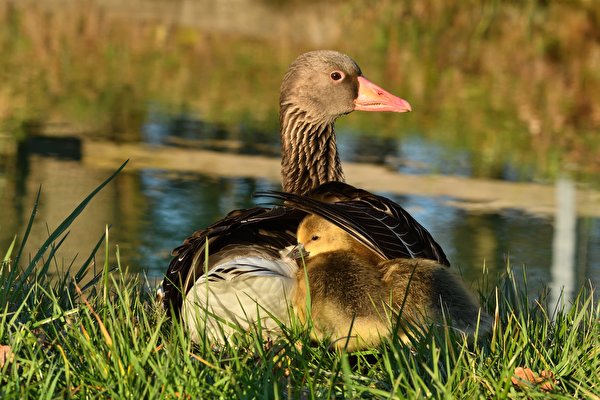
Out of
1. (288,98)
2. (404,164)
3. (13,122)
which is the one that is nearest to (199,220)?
(288,98)

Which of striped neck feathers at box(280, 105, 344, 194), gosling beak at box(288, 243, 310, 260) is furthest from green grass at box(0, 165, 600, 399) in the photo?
striped neck feathers at box(280, 105, 344, 194)

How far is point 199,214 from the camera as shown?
818 centimetres

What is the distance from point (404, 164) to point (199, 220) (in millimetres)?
3041

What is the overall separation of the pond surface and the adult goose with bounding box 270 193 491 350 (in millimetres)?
2331

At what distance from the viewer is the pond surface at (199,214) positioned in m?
7.25

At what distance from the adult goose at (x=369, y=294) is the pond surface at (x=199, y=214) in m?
2.33

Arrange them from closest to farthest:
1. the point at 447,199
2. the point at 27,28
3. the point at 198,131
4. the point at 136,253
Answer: the point at 136,253 < the point at 447,199 < the point at 198,131 < the point at 27,28

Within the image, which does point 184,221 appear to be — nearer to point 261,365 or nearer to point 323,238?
point 323,238

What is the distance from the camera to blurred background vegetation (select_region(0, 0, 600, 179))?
1212cm

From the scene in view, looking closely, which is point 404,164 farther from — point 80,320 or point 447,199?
point 80,320

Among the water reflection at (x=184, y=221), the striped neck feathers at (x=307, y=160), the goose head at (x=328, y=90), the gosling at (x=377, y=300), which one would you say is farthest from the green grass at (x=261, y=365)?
the water reflection at (x=184, y=221)

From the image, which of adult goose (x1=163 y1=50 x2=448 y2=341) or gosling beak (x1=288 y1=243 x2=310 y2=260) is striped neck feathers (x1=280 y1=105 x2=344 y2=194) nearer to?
adult goose (x1=163 y1=50 x2=448 y2=341)

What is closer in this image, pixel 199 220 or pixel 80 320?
pixel 80 320

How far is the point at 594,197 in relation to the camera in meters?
9.42
